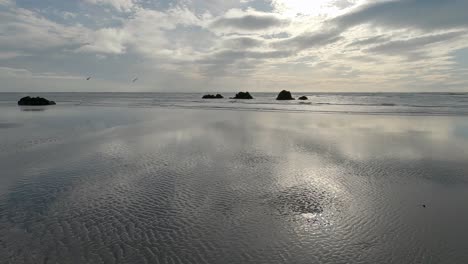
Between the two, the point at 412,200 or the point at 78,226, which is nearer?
the point at 78,226

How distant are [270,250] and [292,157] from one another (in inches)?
335

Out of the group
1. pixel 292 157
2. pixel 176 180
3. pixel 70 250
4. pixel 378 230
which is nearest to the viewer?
pixel 70 250

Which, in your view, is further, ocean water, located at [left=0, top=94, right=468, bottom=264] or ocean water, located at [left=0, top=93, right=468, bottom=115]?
ocean water, located at [left=0, top=93, right=468, bottom=115]

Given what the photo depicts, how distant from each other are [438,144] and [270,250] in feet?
53.2

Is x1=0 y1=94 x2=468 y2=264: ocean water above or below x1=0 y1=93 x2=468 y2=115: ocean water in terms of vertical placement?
below

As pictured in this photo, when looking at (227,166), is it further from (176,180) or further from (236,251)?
(236,251)

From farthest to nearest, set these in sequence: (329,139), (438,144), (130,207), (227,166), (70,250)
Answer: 1. (329,139)
2. (438,144)
3. (227,166)
4. (130,207)
5. (70,250)

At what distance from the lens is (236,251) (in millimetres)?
5984

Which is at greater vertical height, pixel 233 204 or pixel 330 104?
pixel 330 104

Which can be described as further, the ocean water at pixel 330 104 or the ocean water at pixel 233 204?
the ocean water at pixel 330 104

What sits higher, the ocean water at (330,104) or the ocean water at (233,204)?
the ocean water at (330,104)

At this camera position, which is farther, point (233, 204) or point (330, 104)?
point (330, 104)

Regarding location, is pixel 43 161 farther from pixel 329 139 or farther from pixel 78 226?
pixel 329 139

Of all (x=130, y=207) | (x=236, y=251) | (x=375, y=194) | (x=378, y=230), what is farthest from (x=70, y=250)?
(x=375, y=194)
